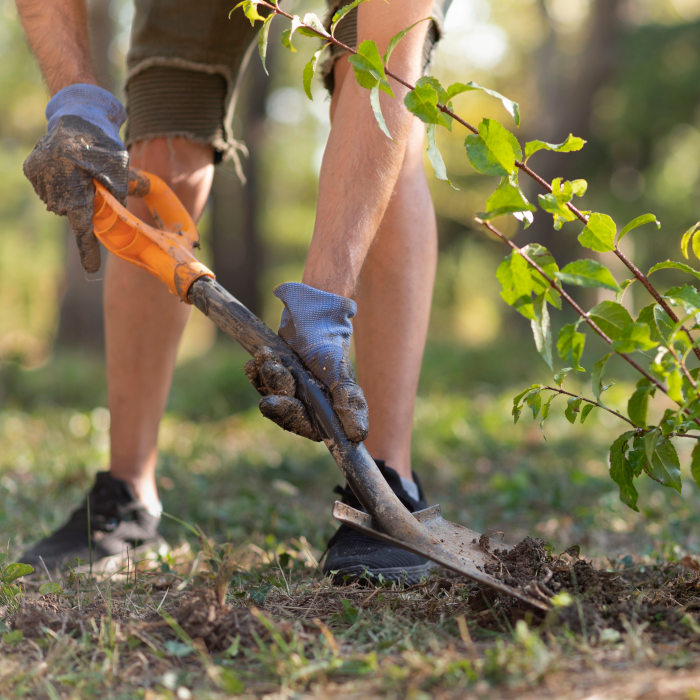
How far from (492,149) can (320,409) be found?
0.57 metres

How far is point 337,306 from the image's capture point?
5.22 feet

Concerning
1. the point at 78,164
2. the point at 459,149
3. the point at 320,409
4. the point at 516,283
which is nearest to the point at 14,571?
the point at 320,409

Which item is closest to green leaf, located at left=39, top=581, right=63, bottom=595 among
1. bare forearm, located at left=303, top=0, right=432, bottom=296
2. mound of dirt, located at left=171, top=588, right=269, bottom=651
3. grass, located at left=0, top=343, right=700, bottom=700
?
grass, located at left=0, top=343, right=700, bottom=700

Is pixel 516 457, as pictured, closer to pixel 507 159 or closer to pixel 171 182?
pixel 171 182

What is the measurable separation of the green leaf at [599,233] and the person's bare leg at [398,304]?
67cm

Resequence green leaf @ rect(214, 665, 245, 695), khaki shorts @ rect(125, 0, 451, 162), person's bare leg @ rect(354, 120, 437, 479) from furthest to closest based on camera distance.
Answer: khaki shorts @ rect(125, 0, 451, 162), person's bare leg @ rect(354, 120, 437, 479), green leaf @ rect(214, 665, 245, 695)

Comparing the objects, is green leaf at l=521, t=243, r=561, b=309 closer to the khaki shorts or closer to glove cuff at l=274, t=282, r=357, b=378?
glove cuff at l=274, t=282, r=357, b=378

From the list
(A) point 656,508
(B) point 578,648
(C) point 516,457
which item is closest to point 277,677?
(B) point 578,648

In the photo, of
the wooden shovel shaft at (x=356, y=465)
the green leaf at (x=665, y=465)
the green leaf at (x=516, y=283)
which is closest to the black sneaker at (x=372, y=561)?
the wooden shovel shaft at (x=356, y=465)

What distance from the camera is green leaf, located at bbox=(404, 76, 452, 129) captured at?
4.44 ft

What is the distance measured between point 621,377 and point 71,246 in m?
5.68

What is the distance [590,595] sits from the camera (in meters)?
1.37

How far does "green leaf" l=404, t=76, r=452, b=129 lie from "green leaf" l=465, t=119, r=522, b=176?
0.06 meters

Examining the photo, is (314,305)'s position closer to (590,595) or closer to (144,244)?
(144,244)
